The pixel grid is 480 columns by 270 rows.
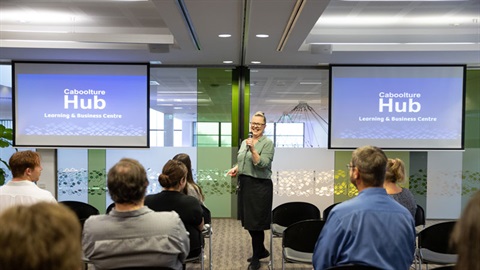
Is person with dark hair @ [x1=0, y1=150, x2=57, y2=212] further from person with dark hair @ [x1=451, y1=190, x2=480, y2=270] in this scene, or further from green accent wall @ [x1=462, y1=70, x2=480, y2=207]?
green accent wall @ [x1=462, y1=70, x2=480, y2=207]

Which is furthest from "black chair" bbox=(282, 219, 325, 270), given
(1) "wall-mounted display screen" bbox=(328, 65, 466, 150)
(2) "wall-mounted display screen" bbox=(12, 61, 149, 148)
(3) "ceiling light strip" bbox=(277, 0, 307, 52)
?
(2) "wall-mounted display screen" bbox=(12, 61, 149, 148)

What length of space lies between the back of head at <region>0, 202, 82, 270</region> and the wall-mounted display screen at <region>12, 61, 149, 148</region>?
5.77 metres

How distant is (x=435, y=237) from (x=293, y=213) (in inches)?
58.3

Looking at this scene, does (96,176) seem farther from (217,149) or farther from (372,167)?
(372,167)

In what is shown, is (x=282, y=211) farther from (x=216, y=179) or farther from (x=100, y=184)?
(x=100, y=184)

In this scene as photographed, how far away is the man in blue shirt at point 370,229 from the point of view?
2.05 metres

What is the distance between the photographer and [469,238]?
0.92 metres

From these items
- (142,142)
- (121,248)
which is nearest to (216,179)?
(142,142)

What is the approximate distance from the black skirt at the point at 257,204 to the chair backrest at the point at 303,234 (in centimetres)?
83

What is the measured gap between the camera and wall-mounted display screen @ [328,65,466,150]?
6551mm

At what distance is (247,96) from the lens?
7.11 metres

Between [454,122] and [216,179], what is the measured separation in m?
3.98

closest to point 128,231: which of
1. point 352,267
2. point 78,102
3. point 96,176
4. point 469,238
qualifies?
point 352,267

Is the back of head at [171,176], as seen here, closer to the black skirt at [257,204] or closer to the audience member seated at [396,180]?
the black skirt at [257,204]
